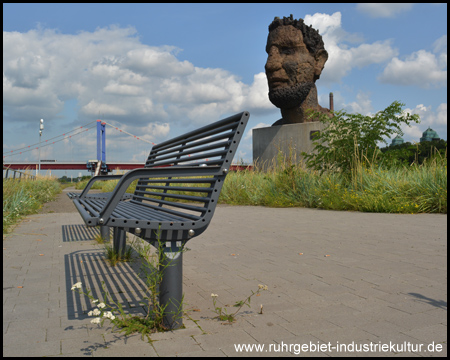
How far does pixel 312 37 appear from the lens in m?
15.8

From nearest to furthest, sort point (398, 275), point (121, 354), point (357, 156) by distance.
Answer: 1. point (121, 354)
2. point (398, 275)
3. point (357, 156)

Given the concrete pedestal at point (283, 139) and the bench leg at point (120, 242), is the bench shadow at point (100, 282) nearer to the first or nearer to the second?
the bench leg at point (120, 242)

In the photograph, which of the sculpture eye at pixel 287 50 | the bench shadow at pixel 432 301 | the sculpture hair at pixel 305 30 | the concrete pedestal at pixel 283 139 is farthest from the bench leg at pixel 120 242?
the sculpture hair at pixel 305 30

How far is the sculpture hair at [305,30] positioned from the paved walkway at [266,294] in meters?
12.2

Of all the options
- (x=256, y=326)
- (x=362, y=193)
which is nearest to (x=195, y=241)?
(x=256, y=326)

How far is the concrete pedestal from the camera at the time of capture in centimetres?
1490

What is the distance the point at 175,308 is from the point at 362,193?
240 inches

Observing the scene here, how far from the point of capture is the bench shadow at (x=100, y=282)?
7.63 ft

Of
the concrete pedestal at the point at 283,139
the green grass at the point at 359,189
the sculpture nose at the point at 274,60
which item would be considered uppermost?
the sculpture nose at the point at 274,60

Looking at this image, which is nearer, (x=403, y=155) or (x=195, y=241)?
(x=195, y=241)

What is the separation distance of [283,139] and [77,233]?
1149cm

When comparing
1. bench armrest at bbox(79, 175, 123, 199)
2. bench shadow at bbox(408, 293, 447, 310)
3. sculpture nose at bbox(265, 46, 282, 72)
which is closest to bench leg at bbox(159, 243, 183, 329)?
bench shadow at bbox(408, 293, 447, 310)

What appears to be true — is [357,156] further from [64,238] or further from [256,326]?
[256,326]

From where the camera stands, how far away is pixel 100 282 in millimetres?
2900
